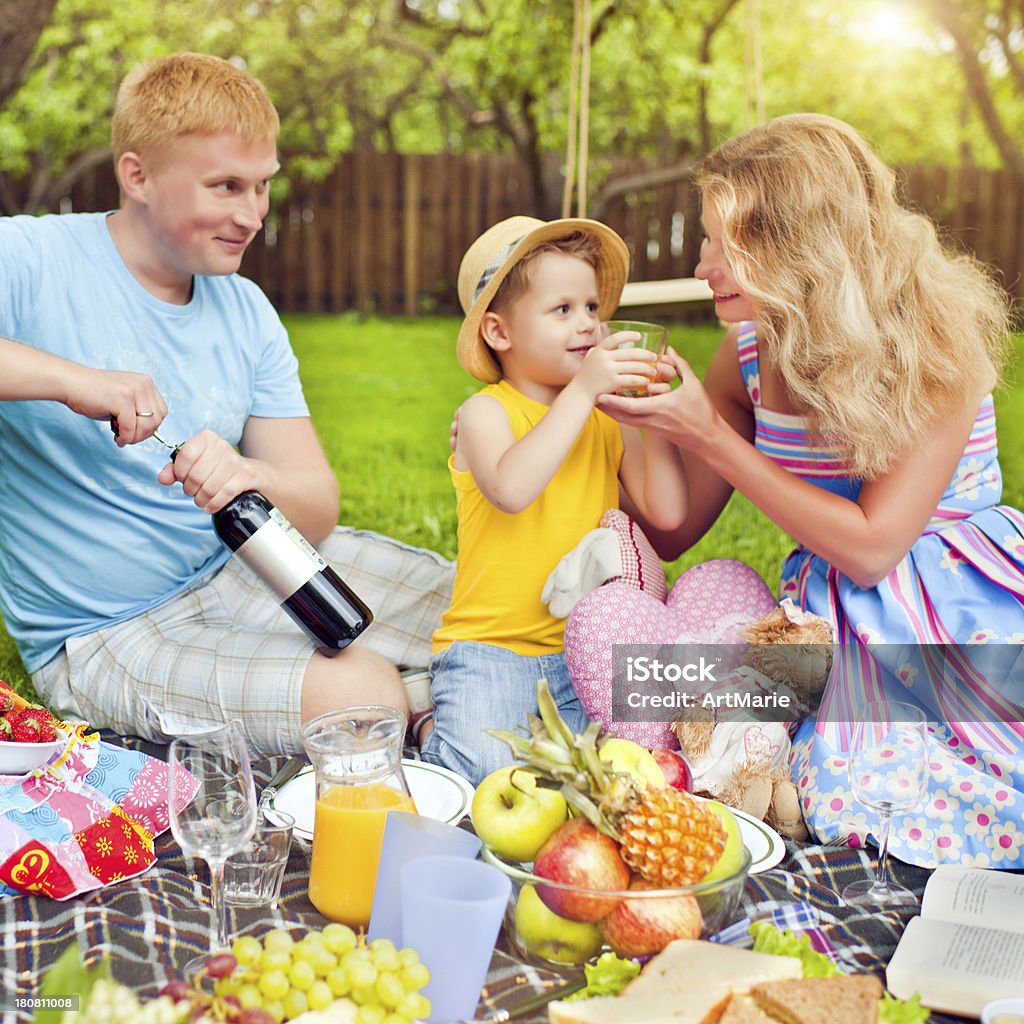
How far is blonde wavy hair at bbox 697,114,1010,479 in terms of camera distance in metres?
2.51

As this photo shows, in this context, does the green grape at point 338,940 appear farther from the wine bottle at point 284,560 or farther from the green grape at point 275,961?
the wine bottle at point 284,560

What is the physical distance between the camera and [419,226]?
1287 cm

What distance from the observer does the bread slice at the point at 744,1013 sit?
1501 millimetres

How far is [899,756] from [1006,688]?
0.49 meters

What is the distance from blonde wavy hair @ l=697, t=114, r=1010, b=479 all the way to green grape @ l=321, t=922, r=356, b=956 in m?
1.49

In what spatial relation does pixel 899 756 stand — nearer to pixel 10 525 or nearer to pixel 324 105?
pixel 10 525

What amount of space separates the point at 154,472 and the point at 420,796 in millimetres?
1190

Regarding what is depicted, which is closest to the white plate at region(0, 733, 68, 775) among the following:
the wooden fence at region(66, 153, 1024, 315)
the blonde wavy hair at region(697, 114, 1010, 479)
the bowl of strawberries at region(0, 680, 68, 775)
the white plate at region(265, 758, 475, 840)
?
the bowl of strawberries at region(0, 680, 68, 775)

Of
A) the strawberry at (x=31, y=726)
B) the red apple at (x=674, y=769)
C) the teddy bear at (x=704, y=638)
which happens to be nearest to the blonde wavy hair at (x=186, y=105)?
the teddy bear at (x=704, y=638)

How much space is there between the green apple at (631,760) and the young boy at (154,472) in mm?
1011

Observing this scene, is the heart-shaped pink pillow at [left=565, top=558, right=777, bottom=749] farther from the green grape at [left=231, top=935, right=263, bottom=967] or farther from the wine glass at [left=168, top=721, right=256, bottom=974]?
the green grape at [left=231, top=935, right=263, bottom=967]

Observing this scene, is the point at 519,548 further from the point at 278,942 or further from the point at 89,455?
the point at 278,942

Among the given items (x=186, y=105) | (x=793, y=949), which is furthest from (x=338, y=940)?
(x=186, y=105)

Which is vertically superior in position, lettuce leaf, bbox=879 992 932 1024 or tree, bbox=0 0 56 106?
tree, bbox=0 0 56 106
